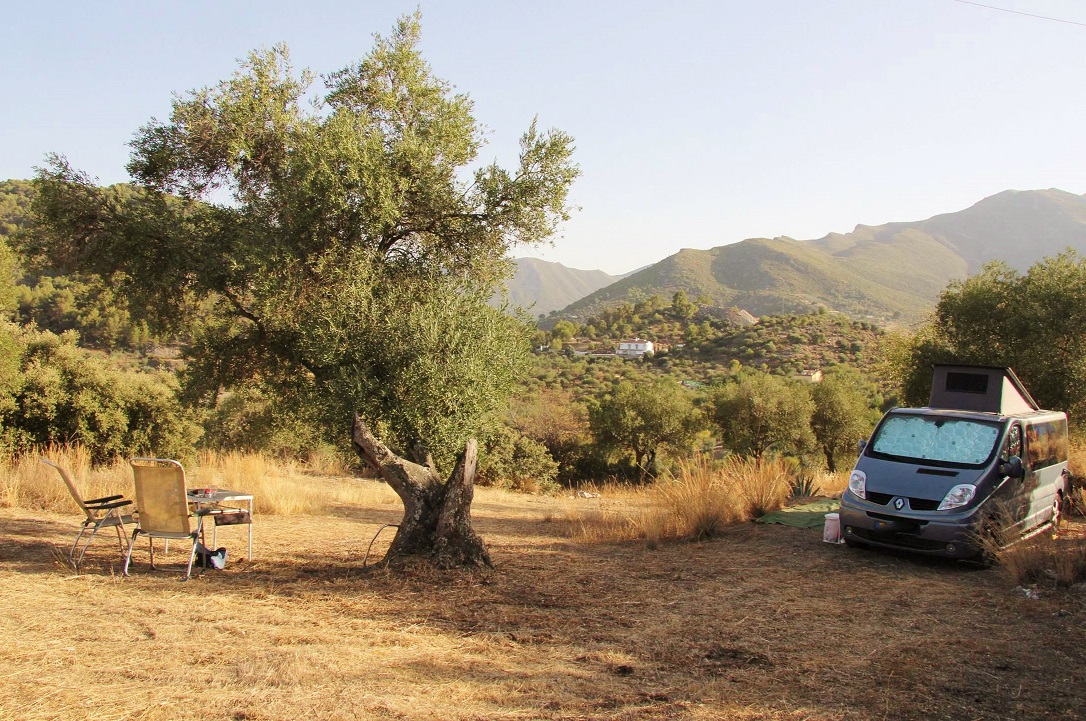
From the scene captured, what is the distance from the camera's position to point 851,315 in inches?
3595

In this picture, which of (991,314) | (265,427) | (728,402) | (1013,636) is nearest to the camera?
(1013,636)

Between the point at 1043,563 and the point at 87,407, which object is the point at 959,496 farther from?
the point at 87,407

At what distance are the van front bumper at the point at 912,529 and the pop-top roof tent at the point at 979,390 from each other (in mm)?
2692

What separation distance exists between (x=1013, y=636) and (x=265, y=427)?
16.7 metres

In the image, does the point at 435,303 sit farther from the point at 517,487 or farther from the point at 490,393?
the point at 517,487

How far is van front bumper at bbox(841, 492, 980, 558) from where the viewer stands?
25.0ft

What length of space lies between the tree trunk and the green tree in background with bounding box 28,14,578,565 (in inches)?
0.8

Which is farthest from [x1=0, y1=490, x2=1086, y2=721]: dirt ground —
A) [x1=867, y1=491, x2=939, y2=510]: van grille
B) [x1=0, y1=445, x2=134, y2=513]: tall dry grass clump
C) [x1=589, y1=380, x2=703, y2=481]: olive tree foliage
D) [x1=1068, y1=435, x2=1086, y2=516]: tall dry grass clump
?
[x1=589, y1=380, x2=703, y2=481]: olive tree foliage

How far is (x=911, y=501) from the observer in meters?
8.04

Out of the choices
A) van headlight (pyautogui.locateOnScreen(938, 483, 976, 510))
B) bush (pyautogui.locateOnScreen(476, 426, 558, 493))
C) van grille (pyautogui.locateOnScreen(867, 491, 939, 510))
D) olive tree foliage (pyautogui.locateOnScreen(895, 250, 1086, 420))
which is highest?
olive tree foliage (pyautogui.locateOnScreen(895, 250, 1086, 420))

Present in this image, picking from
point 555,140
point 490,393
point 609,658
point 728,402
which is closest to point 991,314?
point 555,140

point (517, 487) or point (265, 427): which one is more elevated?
point (265, 427)

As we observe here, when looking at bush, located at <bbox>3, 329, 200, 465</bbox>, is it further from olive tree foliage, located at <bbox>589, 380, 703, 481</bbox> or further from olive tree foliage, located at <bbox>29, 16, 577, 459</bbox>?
olive tree foliage, located at <bbox>589, 380, 703, 481</bbox>

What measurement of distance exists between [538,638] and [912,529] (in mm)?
4827
